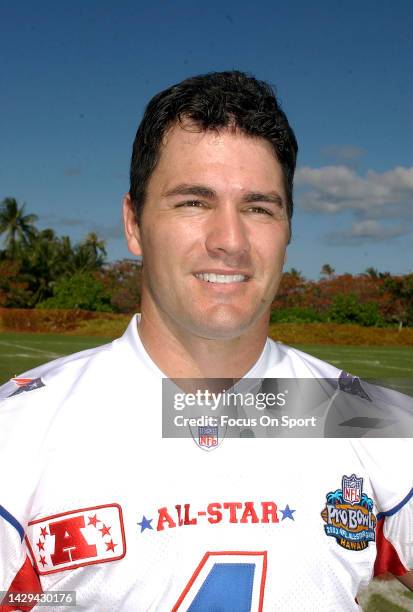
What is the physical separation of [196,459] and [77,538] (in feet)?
1.32

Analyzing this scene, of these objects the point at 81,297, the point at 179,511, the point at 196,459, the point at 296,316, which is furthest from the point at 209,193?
the point at 81,297

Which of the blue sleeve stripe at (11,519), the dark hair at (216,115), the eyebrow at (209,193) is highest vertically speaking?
the dark hair at (216,115)

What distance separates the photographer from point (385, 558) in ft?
6.46

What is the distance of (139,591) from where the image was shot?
1730 mm

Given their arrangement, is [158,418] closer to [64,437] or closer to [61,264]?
[64,437]

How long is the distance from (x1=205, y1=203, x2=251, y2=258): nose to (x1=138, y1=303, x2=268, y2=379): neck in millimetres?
288

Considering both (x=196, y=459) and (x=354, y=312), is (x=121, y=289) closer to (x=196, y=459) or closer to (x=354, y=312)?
(x=354, y=312)

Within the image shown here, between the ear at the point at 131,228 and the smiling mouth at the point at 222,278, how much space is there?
31 cm

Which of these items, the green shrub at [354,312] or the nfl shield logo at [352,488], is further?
the green shrub at [354,312]

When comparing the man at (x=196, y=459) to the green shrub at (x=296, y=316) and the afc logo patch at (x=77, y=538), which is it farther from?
the green shrub at (x=296, y=316)

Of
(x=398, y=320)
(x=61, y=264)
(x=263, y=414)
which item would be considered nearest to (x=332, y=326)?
(x=398, y=320)

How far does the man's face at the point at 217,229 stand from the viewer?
1830 mm

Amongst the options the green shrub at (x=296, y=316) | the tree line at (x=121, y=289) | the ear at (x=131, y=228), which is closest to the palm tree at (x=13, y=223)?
the tree line at (x=121, y=289)

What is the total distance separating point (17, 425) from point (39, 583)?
1.50ft
